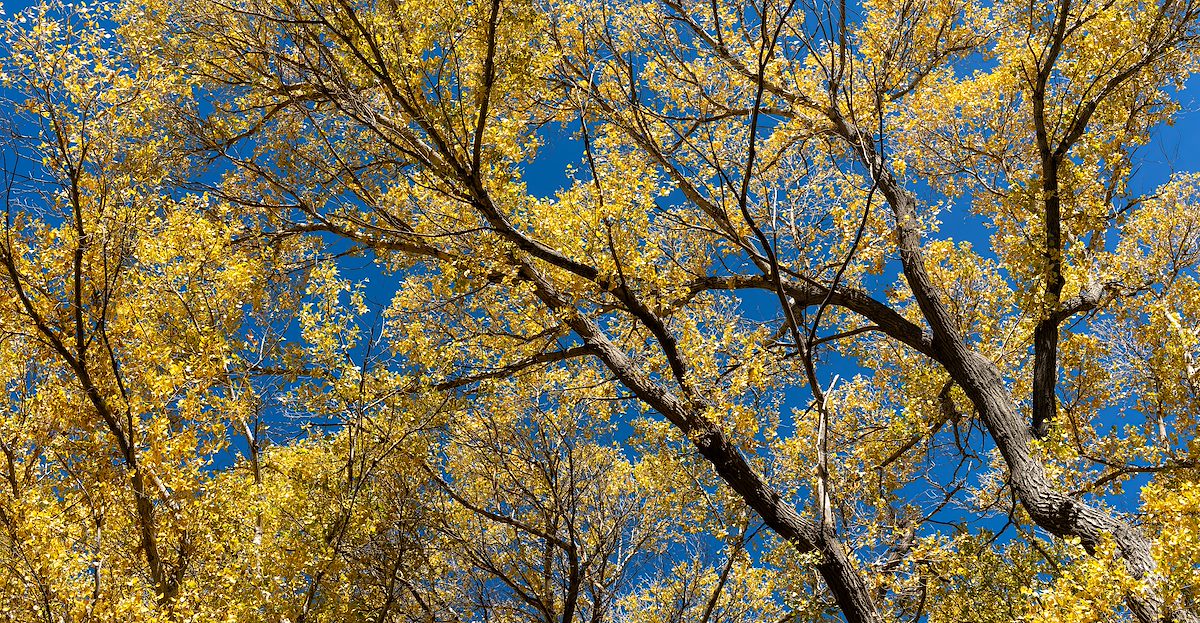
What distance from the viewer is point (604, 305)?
5.57m

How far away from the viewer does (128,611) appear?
12.6 ft

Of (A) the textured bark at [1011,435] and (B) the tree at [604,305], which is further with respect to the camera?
(A) the textured bark at [1011,435]

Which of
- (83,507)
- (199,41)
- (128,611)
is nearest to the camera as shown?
(128,611)

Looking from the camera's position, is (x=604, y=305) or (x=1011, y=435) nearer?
(x=604, y=305)

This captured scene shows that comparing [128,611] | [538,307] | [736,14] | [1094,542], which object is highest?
[736,14]

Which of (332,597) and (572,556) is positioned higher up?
(572,556)

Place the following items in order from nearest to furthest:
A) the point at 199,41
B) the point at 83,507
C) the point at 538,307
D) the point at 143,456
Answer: the point at 143,456
the point at 83,507
the point at 199,41
the point at 538,307

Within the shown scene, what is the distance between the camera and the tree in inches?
179

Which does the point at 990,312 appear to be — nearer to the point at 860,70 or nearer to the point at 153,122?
the point at 860,70

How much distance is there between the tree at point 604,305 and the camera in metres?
4.55

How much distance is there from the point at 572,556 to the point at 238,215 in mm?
4026

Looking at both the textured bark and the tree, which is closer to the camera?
the tree

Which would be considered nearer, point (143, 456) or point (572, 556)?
point (143, 456)

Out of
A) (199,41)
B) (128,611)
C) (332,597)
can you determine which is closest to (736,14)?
(199,41)
